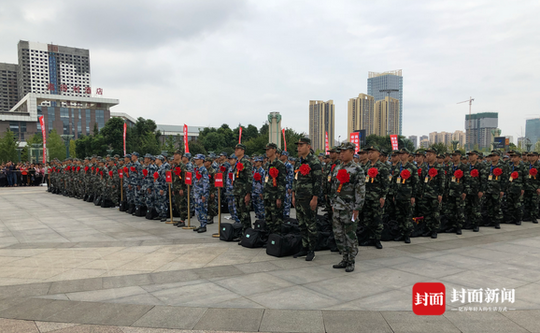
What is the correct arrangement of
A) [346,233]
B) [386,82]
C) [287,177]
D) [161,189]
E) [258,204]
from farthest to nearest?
[386,82] < [161,189] < [258,204] < [287,177] < [346,233]

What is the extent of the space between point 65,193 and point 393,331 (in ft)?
72.5

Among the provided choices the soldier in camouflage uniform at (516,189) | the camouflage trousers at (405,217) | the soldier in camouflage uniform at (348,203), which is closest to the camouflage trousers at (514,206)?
the soldier in camouflage uniform at (516,189)

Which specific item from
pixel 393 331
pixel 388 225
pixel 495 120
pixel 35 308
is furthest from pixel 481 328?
pixel 495 120

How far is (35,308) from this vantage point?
4.40 m

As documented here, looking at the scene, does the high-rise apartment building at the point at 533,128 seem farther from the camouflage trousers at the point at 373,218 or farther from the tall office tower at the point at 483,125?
the camouflage trousers at the point at 373,218

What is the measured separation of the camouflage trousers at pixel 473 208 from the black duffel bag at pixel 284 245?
5.61 m

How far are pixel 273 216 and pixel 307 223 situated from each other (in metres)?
1.11

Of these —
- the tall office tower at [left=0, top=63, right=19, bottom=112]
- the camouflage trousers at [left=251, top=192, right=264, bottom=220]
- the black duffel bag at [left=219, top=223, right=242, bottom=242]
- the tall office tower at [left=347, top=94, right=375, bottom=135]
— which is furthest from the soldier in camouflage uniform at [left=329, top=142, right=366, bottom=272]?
the tall office tower at [left=0, top=63, right=19, bottom=112]

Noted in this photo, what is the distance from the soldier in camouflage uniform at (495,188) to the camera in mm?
9836

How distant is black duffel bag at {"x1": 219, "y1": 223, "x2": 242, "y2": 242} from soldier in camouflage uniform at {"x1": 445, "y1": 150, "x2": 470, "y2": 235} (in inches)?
223

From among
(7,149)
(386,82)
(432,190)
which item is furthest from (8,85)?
(432,190)

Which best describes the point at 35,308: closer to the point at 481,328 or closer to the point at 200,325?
the point at 200,325

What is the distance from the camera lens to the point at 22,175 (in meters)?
29.6

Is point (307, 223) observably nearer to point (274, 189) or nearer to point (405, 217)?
point (274, 189)
